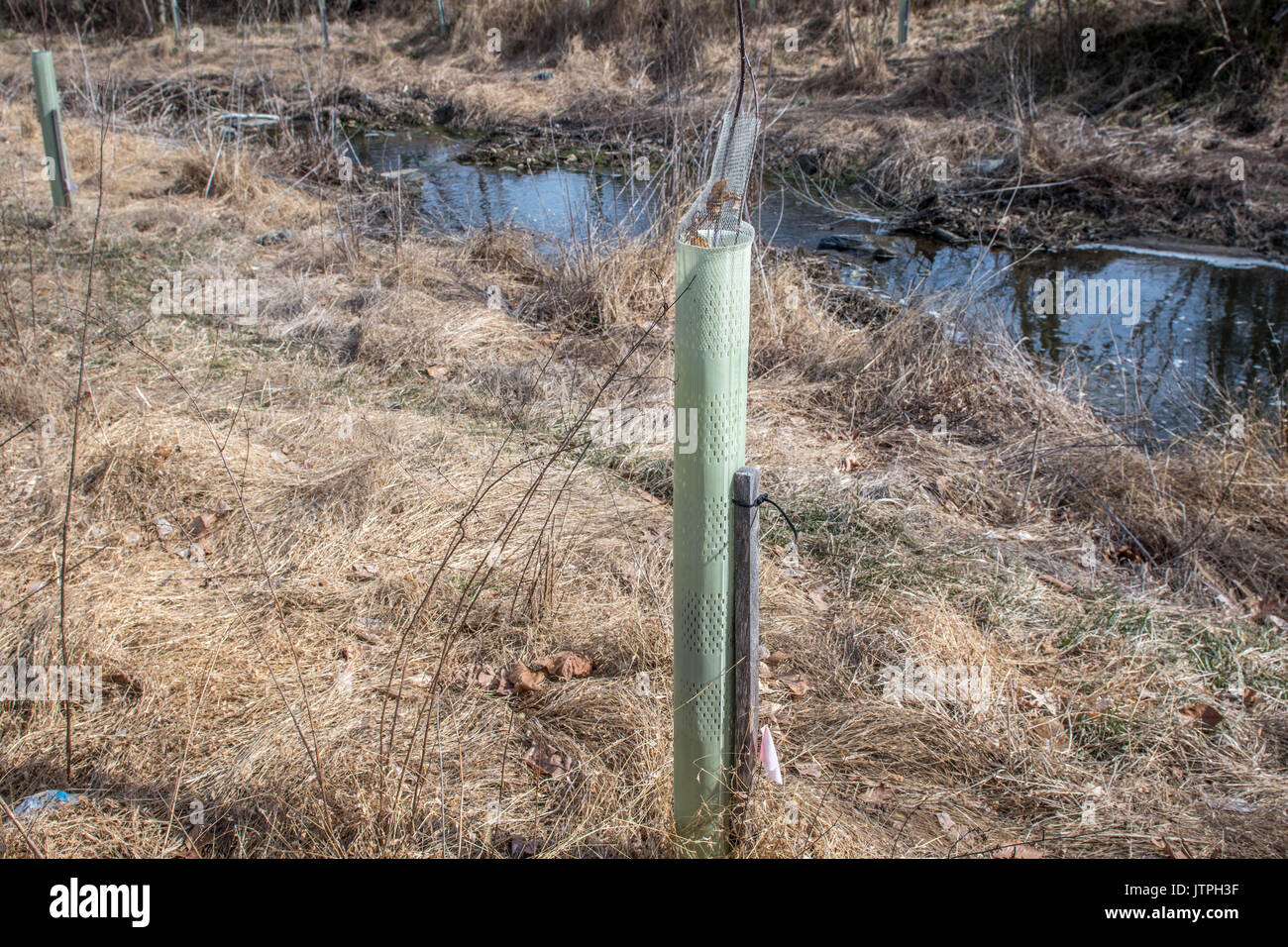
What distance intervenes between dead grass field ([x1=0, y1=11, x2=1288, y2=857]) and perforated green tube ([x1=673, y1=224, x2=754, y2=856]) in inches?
5.1

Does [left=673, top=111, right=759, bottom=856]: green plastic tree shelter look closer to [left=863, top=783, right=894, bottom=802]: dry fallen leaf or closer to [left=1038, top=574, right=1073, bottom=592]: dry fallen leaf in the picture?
[left=863, top=783, right=894, bottom=802]: dry fallen leaf

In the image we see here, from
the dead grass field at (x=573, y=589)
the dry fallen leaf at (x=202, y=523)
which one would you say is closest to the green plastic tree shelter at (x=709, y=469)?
the dead grass field at (x=573, y=589)

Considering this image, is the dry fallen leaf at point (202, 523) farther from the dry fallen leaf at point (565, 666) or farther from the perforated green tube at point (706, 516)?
the perforated green tube at point (706, 516)

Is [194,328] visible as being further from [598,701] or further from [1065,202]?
[1065,202]

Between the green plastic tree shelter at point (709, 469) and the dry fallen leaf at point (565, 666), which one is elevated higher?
the green plastic tree shelter at point (709, 469)

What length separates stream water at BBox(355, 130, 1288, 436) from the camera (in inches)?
245

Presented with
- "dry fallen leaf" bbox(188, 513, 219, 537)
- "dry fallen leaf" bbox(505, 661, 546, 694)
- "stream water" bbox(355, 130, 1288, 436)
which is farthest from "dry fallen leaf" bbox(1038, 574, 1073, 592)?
"dry fallen leaf" bbox(188, 513, 219, 537)

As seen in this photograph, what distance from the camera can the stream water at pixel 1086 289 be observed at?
6225 mm

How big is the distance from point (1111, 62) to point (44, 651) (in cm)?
1291

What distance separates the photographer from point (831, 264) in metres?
8.45

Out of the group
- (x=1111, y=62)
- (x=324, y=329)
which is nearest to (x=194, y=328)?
(x=324, y=329)

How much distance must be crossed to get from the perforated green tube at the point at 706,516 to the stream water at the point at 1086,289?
12.3ft
